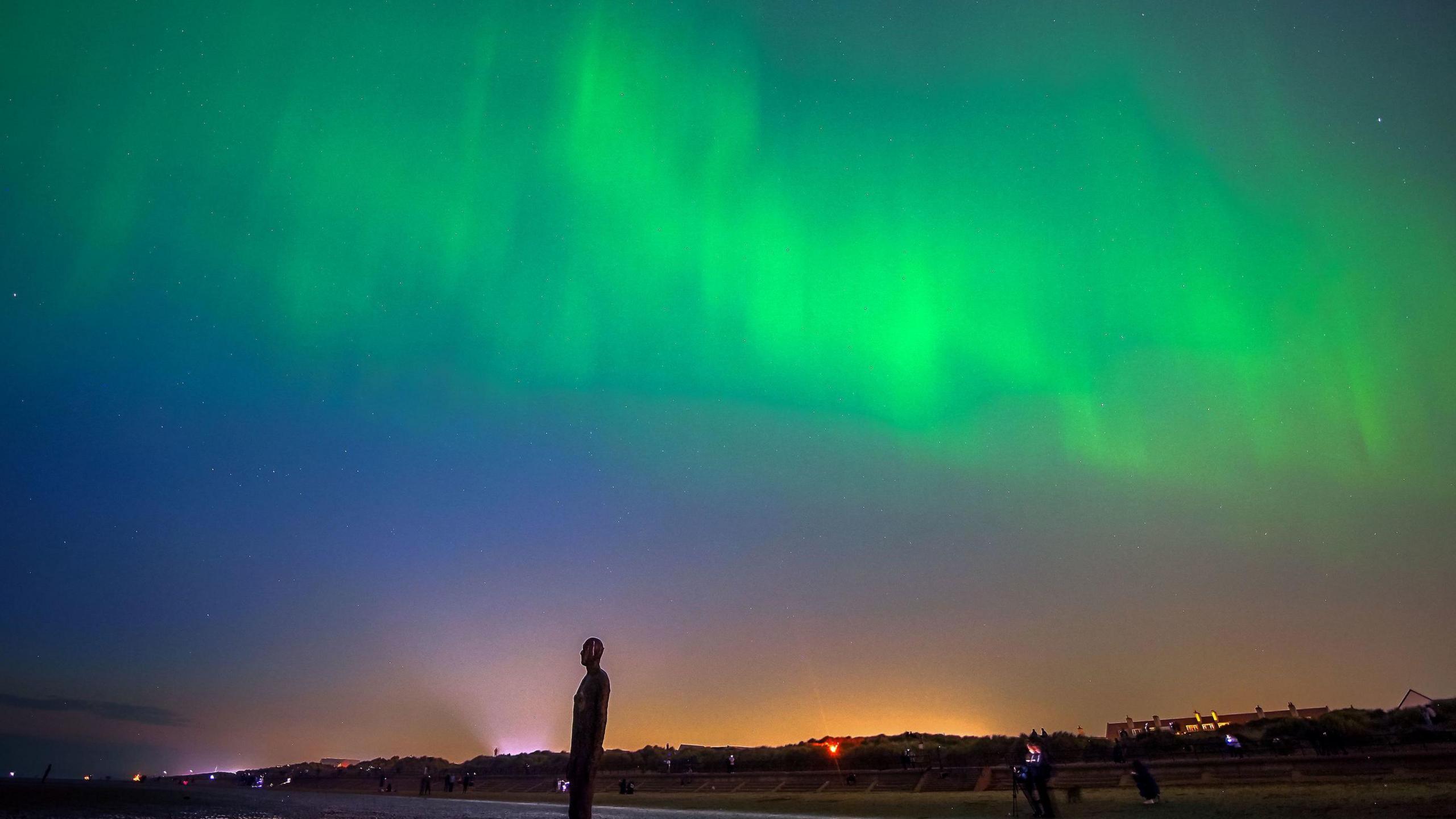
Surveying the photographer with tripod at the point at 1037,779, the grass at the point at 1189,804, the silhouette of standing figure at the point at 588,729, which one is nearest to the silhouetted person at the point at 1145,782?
the grass at the point at 1189,804

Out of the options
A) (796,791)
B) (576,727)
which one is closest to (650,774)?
(796,791)

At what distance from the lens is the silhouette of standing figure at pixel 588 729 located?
15.0 metres

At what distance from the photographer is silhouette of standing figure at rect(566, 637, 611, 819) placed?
14977 millimetres

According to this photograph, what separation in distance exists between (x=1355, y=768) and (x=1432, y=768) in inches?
117

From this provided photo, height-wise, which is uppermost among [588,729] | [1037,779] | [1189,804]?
[588,729]

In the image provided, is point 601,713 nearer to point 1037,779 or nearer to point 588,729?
point 588,729

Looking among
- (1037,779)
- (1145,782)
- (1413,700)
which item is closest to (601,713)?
(1037,779)

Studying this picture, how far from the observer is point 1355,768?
35906 millimetres

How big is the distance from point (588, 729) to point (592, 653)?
149 centimetres

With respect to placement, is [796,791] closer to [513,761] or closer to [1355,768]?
[1355,768]

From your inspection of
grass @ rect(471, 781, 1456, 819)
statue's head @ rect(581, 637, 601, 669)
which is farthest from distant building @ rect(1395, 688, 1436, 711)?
statue's head @ rect(581, 637, 601, 669)

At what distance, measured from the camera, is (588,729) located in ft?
51.4

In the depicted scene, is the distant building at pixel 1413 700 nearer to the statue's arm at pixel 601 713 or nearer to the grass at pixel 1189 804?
the grass at pixel 1189 804

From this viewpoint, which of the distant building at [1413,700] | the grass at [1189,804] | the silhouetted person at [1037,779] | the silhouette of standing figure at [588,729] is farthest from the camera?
the distant building at [1413,700]
